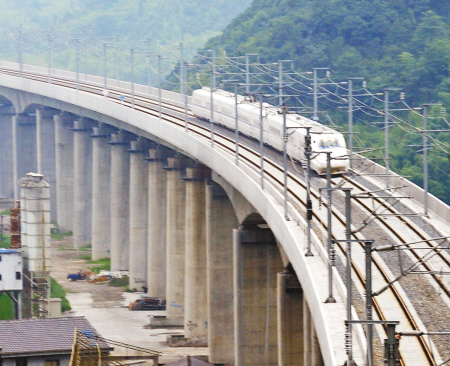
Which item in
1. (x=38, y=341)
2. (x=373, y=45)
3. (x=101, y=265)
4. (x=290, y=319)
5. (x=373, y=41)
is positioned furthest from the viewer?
(x=373, y=41)

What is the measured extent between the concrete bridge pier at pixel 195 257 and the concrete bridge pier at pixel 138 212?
54.7ft

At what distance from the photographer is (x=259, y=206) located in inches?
2037

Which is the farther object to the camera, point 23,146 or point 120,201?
point 23,146

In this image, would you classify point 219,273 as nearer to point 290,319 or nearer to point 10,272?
point 10,272

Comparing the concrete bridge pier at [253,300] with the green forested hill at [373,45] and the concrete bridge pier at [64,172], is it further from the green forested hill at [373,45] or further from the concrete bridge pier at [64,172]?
the concrete bridge pier at [64,172]

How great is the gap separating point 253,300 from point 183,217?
2038 cm

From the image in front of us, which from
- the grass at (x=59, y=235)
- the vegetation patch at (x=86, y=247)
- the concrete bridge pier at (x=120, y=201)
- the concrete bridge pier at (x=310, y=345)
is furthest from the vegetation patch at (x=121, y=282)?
the concrete bridge pier at (x=310, y=345)

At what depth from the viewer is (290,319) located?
52.3m

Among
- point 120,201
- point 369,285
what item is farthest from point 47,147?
point 369,285

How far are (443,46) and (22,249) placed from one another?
62.5 m

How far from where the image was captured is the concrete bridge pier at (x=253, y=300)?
6259 cm

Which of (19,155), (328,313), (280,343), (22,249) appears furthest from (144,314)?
(19,155)

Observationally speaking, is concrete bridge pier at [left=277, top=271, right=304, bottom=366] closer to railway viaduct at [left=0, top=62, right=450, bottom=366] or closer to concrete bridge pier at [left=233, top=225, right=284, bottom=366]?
railway viaduct at [left=0, top=62, right=450, bottom=366]

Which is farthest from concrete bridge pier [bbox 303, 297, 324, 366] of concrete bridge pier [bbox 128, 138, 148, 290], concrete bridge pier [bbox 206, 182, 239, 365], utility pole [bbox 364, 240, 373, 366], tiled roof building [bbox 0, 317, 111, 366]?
concrete bridge pier [bbox 128, 138, 148, 290]
